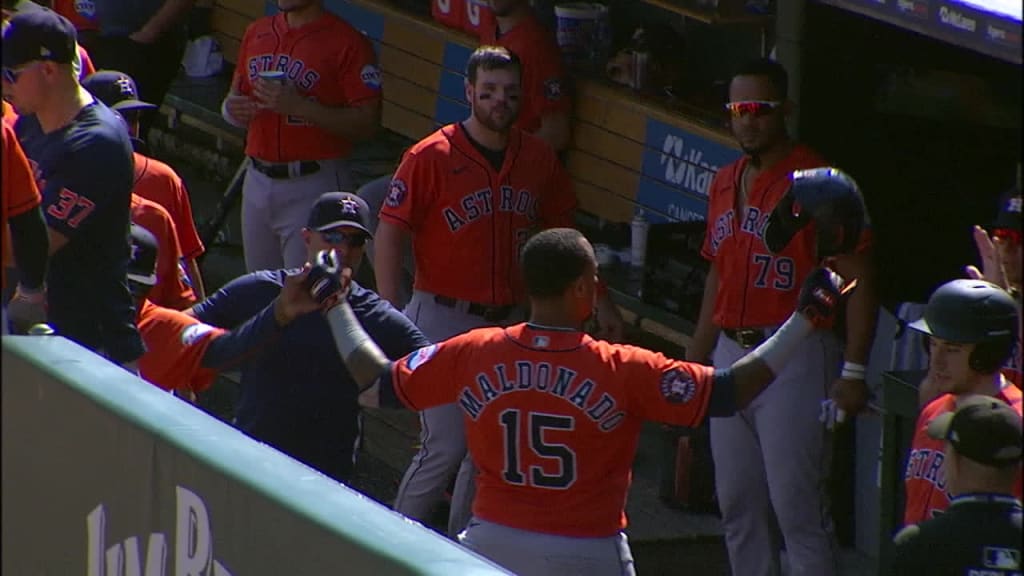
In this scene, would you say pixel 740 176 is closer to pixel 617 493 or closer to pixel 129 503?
pixel 617 493

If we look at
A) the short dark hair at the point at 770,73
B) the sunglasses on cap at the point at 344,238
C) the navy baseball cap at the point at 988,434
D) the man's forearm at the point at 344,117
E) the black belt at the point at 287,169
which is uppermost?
the short dark hair at the point at 770,73

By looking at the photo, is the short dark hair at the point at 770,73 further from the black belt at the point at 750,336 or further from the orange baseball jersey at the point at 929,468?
the orange baseball jersey at the point at 929,468

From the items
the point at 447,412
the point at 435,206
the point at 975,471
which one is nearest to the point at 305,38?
the point at 435,206

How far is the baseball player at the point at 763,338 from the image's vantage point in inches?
230

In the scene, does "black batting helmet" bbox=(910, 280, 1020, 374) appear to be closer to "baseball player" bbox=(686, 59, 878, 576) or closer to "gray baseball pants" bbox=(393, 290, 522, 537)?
"baseball player" bbox=(686, 59, 878, 576)

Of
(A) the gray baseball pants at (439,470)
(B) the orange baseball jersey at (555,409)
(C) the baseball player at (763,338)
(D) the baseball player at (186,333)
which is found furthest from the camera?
(A) the gray baseball pants at (439,470)

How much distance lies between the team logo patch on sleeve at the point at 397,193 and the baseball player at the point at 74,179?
1116 millimetres

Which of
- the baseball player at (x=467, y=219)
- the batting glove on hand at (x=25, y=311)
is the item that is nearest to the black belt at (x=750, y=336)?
the baseball player at (x=467, y=219)

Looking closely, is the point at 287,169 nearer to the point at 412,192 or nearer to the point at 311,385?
the point at 412,192

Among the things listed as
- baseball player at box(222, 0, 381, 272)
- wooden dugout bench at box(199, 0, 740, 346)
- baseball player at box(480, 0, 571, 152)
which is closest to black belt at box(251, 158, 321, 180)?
baseball player at box(222, 0, 381, 272)

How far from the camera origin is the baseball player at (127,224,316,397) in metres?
5.08

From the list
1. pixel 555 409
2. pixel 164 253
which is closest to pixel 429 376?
pixel 555 409

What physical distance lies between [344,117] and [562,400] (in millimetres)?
3223

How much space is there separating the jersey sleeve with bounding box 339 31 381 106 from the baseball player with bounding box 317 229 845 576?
3002 millimetres
